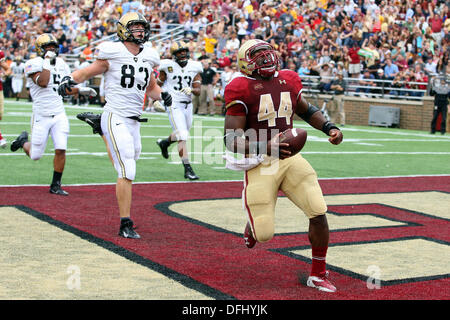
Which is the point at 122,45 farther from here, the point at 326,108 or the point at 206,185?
the point at 326,108

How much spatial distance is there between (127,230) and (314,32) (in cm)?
1978

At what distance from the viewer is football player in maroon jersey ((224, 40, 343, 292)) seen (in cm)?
487

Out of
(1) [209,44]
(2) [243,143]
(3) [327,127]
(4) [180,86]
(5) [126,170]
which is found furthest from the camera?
(1) [209,44]

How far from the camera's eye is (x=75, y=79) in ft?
20.7

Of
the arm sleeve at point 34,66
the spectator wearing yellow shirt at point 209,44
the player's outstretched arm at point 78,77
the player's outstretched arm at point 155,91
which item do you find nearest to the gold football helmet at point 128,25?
the player's outstretched arm at point 78,77

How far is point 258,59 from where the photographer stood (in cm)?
497

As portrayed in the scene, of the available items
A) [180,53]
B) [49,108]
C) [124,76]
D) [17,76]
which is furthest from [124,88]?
[17,76]

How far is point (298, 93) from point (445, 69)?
1645cm

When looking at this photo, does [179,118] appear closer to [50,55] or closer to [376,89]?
[50,55]

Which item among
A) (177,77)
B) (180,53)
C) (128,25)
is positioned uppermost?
(128,25)

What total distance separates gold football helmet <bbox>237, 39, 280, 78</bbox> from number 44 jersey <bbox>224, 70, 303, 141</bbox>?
7cm

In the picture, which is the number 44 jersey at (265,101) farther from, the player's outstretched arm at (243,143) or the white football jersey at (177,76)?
the white football jersey at (177,76)

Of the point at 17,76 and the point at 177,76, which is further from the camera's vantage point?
the point at 17,76

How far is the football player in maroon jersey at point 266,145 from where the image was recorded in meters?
4.87
